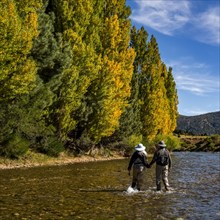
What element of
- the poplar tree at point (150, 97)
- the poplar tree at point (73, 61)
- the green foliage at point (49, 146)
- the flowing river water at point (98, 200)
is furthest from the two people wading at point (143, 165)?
the poplar tree at point (150, 97)

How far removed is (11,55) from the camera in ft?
81.0

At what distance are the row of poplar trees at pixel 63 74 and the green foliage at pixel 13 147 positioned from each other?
7cm

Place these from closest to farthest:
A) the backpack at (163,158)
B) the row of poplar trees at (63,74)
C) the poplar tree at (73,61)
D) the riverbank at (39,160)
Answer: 1. the backpack at (163,158)
2. the row of poplar trees at (63,74)
3. the riverbank at (39,160)
4. the poplar tree at (73,61)

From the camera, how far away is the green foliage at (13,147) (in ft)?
91.8

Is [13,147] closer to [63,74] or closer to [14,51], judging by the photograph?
[14,51]

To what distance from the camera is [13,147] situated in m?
28.1

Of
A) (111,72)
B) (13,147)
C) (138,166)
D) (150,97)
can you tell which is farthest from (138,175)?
(150,97)

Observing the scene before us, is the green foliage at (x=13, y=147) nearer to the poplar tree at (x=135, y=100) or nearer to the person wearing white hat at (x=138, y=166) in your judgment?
the person wearing white hat at (x=138, y=166)

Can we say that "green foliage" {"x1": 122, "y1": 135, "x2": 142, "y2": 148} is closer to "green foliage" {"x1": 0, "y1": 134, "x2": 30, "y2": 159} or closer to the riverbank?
the riverbank

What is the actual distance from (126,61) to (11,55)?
21656mm

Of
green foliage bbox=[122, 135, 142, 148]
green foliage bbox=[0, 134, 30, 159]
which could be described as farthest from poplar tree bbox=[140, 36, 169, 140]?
green foliage bbox=[0, 134, 30, 159]

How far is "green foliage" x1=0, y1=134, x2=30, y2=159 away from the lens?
28.0 metres

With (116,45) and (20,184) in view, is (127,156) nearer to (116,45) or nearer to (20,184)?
(116,45)

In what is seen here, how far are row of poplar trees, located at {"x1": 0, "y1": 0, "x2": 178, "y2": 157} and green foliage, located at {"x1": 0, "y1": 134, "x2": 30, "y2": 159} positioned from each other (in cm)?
7
